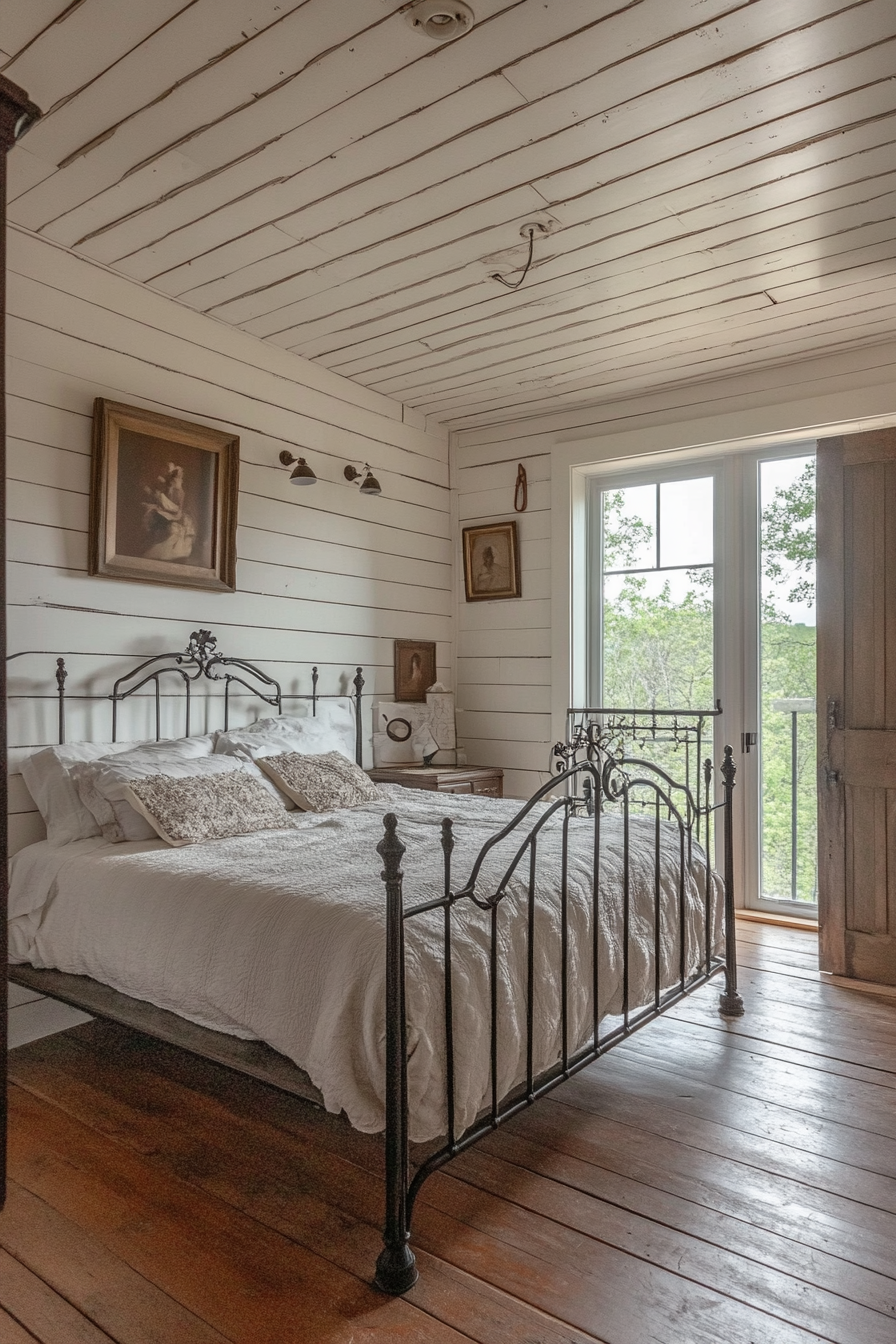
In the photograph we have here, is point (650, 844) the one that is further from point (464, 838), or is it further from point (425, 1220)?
point (425, 1220)

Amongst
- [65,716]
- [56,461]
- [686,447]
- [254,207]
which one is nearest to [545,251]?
[254,207]

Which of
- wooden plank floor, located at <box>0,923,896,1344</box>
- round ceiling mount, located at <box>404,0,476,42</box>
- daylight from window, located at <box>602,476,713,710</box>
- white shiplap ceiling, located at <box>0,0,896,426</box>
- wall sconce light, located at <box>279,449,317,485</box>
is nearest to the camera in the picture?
wooden plank floor, located at <box>0,923,896,1344</box>

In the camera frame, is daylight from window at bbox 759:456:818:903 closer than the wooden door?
No

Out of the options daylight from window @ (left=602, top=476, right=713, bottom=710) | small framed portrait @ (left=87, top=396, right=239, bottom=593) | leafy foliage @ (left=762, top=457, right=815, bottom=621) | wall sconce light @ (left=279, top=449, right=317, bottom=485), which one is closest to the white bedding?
small framed portrait @ (left=87, top=396, right=239, bottom=593)

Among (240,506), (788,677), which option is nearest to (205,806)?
(240,506)

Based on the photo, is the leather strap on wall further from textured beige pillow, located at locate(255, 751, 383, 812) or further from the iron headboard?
textured beige pillow, located at locate(255, 751, 383, 812)

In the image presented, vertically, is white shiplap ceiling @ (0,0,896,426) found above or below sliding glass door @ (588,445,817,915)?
above

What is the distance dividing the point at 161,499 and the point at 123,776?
1.13 metres

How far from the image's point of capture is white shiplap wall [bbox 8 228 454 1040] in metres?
2.82

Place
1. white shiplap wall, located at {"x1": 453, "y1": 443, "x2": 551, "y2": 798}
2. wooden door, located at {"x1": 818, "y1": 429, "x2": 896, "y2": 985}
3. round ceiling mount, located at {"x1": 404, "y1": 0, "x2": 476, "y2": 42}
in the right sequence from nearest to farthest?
1. round ceiling mount, located at {"x1": 404, "y1": 0, "x2": 476, "y2": 42}
2. wooden door, located at {"x1": 818, "y1": 429, "x2": 896, "y2": 985}
3. white shiplap wall, located at {"x1": 453, "y1": 443, "x2": 551, "y2": 798}

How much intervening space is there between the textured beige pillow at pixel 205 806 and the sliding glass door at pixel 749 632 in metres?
2.31

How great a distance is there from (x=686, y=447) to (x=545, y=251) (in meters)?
1.52

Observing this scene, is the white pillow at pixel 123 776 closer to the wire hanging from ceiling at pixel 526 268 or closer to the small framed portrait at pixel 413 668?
the small framed portrait at pixel 413 668

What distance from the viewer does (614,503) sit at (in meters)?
4.58
